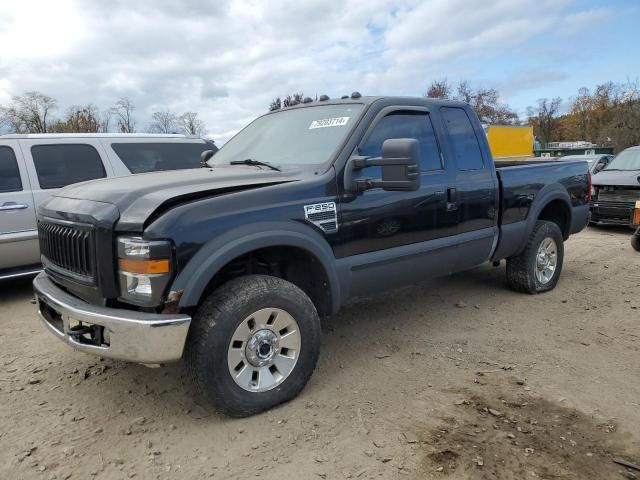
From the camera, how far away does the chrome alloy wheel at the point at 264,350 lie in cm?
303

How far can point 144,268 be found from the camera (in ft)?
8.91

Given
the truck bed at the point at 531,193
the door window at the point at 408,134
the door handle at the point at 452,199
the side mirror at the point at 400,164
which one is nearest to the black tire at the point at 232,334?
the side mirror at the point at 400,164

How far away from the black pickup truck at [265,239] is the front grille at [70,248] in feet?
0.04

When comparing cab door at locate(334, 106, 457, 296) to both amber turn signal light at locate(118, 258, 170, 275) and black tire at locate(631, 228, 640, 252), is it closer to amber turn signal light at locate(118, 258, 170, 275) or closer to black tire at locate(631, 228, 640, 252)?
amber turn signal light at locate(118, 258, 170, 275)

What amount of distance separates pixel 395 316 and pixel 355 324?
Result: 1.50 feet

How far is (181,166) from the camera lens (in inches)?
271

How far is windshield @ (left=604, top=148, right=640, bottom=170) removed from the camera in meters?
10.6

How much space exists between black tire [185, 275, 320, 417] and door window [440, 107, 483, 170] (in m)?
2.12

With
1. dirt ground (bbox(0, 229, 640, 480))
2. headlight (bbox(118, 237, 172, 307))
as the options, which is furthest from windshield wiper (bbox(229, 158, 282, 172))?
dirt ground (bbox(0, 229, 640, 480))

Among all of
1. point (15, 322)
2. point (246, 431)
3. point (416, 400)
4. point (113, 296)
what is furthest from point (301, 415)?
point (15, 322)

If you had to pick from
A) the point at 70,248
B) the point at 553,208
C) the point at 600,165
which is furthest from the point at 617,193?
the point at 70,248

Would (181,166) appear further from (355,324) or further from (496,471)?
(496,471)

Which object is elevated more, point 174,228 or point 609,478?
point 174,228

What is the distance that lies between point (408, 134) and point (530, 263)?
2.29m
